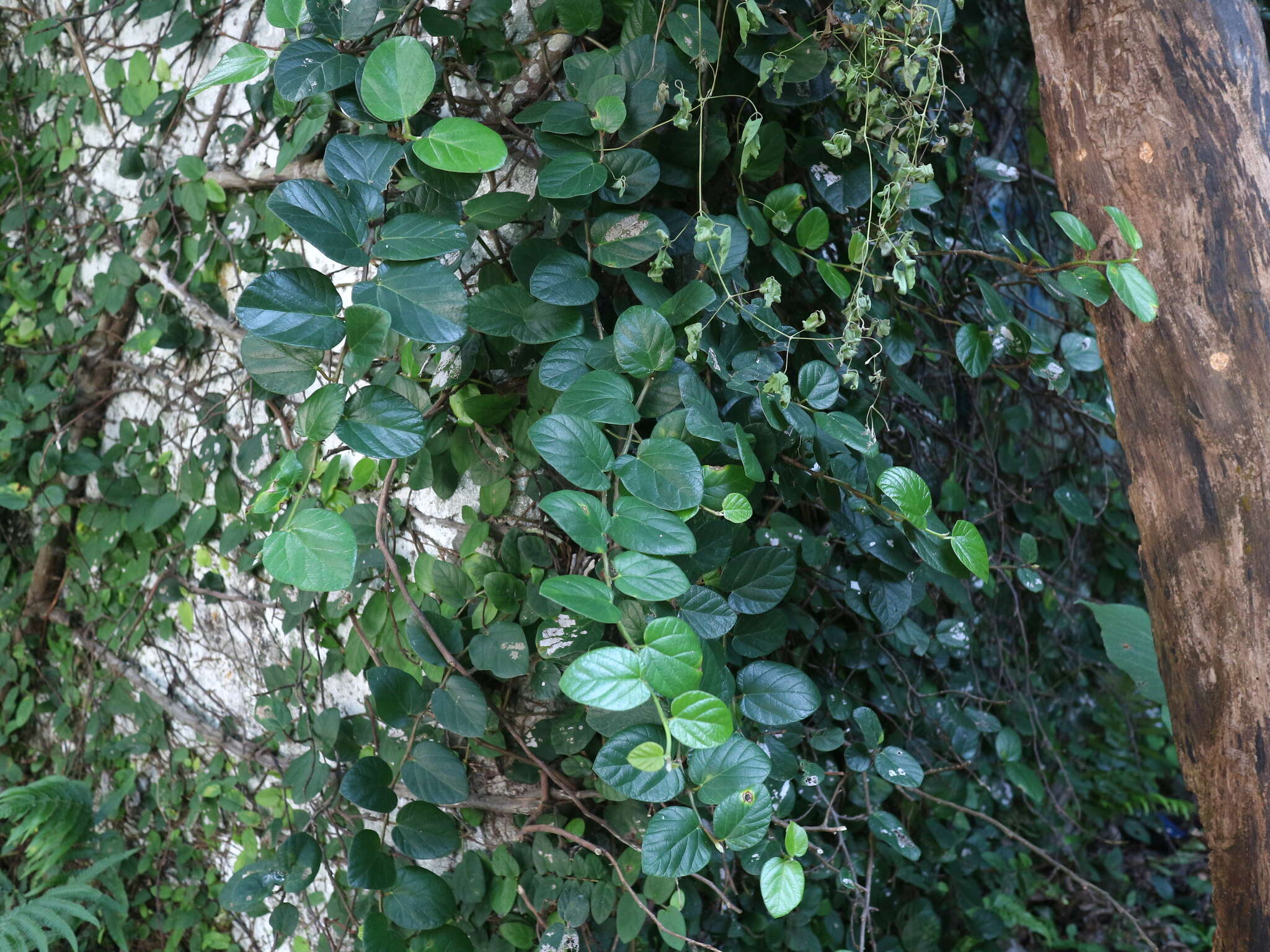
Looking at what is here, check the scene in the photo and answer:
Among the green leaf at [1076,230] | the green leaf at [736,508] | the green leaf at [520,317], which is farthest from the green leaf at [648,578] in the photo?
the green leaf at [1076,230]

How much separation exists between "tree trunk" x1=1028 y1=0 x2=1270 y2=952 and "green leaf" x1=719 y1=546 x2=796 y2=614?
1.48 feet

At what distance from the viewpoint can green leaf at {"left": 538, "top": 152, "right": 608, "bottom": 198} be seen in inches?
35.7

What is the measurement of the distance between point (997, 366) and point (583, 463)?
42.1 inches

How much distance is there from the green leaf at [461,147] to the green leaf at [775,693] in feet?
1.97

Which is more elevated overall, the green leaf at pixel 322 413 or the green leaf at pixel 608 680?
the green leaf at pixel 322 413

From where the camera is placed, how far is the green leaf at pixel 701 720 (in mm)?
706

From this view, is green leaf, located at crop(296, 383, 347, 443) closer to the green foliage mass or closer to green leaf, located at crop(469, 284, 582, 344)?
the green foliage mass

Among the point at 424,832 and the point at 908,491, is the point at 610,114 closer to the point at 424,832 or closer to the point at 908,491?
the point at 908,491

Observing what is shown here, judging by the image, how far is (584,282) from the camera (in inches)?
37.9

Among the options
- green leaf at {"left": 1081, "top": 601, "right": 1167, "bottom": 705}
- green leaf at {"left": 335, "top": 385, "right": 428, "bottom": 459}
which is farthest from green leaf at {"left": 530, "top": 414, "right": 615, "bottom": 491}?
green leaf at {"left": 1081, "top": 601, "right": 1167, "bottom": 705}

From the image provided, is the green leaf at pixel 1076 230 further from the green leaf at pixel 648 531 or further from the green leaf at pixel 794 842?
the green leaf at pixel 794 842

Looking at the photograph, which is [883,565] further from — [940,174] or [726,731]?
[940,174]

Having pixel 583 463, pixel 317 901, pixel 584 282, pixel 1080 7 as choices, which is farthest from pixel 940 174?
pixel 317 901

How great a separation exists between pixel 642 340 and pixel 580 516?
0.21 meters
